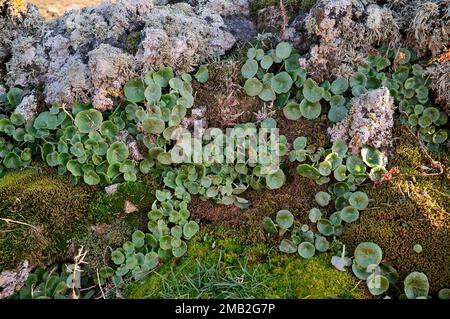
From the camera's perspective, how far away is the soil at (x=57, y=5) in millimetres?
6064

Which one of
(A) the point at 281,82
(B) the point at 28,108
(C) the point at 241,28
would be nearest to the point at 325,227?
(A) the point at 281,82

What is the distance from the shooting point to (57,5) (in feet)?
20.6

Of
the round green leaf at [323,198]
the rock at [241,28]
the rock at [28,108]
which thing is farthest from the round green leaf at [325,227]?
the rock at [28,108]

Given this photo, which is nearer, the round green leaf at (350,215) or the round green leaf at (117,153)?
the round green leaf at (350,215)

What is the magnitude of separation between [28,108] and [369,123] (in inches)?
100.0

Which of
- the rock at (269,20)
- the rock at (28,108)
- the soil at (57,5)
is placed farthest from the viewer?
the soil at (57,5)

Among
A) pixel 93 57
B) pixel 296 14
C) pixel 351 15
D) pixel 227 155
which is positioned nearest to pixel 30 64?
pixel 93 57

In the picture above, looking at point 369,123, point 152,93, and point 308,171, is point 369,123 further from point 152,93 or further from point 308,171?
point 152,93

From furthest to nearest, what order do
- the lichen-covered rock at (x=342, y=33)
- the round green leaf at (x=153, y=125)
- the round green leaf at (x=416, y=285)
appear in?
the lichen-covered rock at (x=342, y=33), the round green leaf at (x=153, y=125), the round green leaf at (x=416, y=285)

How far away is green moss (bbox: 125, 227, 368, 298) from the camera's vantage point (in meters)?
2.96

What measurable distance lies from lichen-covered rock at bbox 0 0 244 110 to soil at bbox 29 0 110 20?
1945mm

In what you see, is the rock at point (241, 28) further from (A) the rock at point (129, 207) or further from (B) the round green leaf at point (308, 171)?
(A) the rock at point (129, 207)

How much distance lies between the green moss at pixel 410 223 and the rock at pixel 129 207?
57.1 inches

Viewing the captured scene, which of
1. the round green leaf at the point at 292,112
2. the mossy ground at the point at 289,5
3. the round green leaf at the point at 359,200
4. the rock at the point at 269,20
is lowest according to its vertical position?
the round green leaf at the point at 359,200
